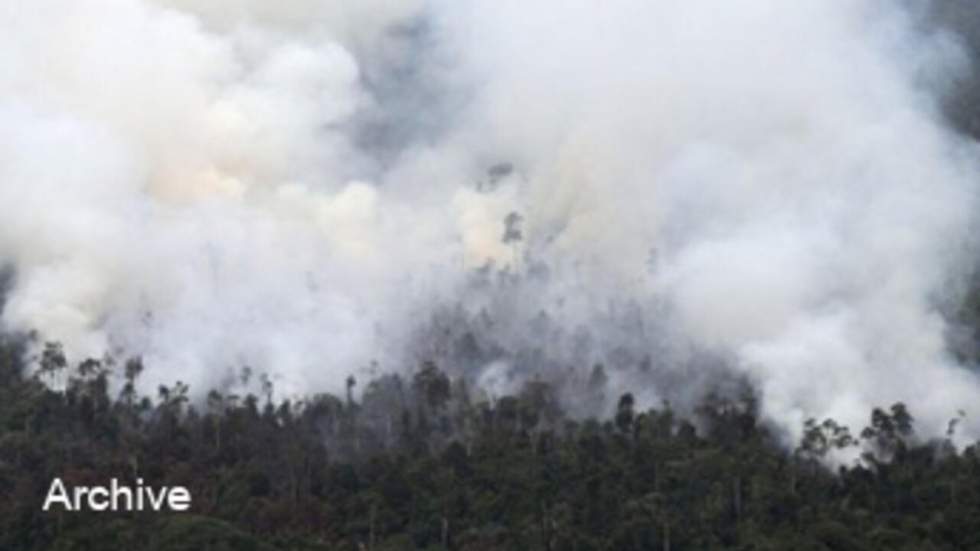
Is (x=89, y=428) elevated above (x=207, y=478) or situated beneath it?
elevated above

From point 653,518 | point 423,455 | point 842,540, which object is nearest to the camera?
point 842,540

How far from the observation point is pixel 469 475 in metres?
161

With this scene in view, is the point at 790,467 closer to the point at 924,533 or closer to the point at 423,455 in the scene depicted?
the point at 924,533

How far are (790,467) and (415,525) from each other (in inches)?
1668

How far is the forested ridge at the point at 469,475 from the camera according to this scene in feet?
453

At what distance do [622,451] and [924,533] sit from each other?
38.0 metres

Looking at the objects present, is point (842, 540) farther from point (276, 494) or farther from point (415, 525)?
point (276, 494)

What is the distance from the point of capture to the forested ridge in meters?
138

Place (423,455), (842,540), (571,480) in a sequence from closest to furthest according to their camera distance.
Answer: (842,540) < (571,480) < (423,455)

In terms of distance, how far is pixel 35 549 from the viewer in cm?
13475

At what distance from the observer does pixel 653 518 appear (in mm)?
141500

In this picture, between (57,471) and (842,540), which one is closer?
(842,540)

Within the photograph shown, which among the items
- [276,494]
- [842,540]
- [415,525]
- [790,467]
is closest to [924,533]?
[842,540]

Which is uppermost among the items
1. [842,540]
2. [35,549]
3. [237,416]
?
[237,416]
